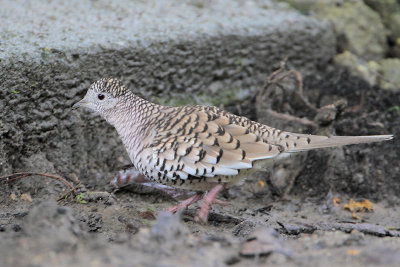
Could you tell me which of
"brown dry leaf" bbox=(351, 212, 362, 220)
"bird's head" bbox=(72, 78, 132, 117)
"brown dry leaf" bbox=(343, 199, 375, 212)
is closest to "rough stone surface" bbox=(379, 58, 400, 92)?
"brown dry leaf" bbox=(343, 199, 375, 212)

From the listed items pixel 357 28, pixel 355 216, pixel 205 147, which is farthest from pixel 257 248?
pixel 357 28

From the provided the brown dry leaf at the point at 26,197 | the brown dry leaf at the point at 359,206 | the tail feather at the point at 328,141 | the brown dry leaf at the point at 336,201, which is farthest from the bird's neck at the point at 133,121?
the brown dry leaf at the point at 359,206

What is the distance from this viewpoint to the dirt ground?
278 centimetres

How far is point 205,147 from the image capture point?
404cm

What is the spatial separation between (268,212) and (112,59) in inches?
84.8

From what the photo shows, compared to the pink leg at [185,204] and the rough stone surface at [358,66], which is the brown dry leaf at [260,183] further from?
the rough stone surface at [358,66]

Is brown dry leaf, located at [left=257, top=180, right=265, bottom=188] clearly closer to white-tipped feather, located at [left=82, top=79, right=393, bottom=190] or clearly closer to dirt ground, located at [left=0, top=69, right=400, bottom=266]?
dirt ground, located at [left=0, top=69, right=400, bottom=266]

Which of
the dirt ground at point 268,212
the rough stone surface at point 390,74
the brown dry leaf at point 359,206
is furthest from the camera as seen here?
the rough stone surface at point 390,74

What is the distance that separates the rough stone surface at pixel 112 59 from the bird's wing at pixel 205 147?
1215 mm

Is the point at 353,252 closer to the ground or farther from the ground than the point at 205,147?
closer to the ground

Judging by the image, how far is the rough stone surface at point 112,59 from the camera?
15.2 ft

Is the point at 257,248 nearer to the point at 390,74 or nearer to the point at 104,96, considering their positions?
the point at 104,96

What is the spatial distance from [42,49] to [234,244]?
2729mm

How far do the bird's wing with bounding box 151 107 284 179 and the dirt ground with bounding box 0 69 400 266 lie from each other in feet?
1.43
